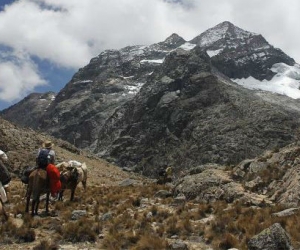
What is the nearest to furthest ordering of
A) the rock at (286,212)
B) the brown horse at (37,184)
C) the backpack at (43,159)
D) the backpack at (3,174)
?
the backpack at (3,174) → the rock at (286,212) → the brown horse at (37,184) → the backpack at (43,159)

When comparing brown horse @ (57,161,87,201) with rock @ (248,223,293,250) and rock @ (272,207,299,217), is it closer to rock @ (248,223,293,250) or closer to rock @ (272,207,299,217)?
rock @ (272,207,299,217)

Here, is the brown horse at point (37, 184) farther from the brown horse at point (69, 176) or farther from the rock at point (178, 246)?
the rock at point (178, 246)

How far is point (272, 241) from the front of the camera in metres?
12.6

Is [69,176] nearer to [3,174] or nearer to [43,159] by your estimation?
[43,159]

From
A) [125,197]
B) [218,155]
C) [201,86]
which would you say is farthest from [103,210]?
[201,86]

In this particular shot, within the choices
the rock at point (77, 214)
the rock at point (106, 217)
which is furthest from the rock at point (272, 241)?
the rock at point (77, 214)

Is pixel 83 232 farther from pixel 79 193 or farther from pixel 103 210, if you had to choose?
pixel 79 193

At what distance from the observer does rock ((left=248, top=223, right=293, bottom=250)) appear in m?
12.6

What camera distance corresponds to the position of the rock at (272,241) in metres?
12.6

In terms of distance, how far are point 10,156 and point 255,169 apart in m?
36.4

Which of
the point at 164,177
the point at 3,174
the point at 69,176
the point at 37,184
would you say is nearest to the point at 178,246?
the point at 3,174

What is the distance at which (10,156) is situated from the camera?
5456 centimetres

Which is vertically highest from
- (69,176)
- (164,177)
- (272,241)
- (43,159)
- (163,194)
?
(164,177)

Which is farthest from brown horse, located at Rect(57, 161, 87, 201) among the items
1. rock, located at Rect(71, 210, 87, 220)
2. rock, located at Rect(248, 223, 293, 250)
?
rock, located at Rect(248, 223, 293, 250)
